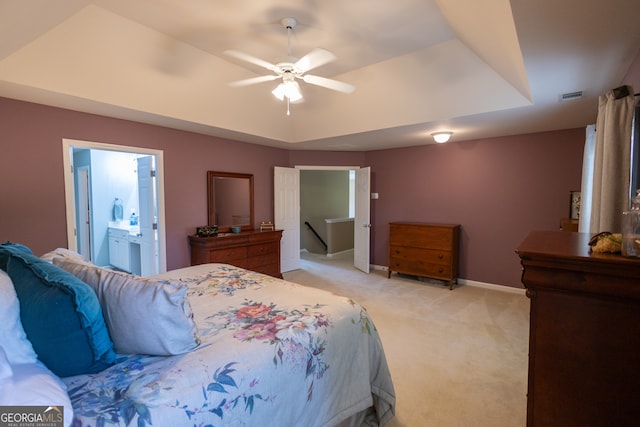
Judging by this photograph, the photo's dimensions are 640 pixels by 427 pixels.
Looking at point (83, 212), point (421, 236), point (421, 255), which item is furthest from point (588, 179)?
point (83, 212)

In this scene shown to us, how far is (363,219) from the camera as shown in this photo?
564cm

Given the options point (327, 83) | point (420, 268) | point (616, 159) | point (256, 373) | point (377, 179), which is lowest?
point (420, 268)

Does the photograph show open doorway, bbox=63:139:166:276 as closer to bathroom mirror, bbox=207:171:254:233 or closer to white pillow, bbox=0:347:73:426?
bathroom mirror, bbox=207:171:254:233

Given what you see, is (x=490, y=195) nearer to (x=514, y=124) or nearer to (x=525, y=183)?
(x=525, y=183)

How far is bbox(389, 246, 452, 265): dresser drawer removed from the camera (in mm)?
4543

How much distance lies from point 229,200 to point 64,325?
12.3 feet

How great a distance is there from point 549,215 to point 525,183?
54cm

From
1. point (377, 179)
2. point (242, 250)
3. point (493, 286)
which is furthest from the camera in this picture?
point (377, 179)

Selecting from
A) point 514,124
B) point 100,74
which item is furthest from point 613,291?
point 100,74

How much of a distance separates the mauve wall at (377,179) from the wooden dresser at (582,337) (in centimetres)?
386

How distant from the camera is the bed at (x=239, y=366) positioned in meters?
1.02

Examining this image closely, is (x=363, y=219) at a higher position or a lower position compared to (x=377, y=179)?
lower

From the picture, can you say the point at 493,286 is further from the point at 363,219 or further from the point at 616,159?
the point at 616,159

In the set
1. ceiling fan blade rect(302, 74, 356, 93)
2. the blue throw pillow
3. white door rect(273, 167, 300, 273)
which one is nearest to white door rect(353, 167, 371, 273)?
white door rect(273, 167, 300, 273)
